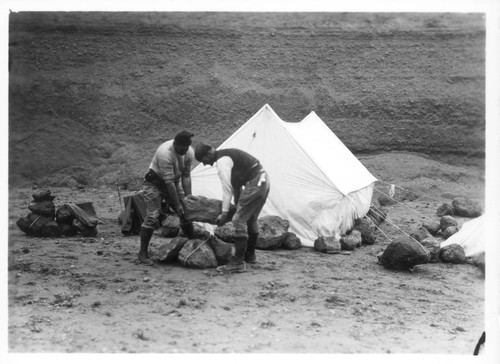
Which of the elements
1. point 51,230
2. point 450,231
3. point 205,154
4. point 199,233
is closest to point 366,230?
point 450,231

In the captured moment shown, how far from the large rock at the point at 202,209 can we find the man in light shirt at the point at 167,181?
97 mm

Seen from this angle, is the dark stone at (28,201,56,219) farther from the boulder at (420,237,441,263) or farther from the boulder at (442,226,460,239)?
the boulder at (442,226,460,239)

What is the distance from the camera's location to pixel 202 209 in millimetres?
6629

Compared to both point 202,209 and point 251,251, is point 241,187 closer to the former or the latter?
point 202,209

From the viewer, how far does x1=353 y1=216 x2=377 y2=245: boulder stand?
834 cm

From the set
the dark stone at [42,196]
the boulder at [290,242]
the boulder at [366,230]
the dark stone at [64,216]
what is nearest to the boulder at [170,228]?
the dark stone at [64,216]

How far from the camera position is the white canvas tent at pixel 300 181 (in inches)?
304

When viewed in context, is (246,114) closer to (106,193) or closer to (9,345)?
(106,193)

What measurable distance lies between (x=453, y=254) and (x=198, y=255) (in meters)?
3.39

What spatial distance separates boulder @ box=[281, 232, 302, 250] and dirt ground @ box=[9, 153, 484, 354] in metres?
0.12

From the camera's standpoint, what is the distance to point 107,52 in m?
16.3

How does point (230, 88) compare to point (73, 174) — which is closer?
point (73, 174)
